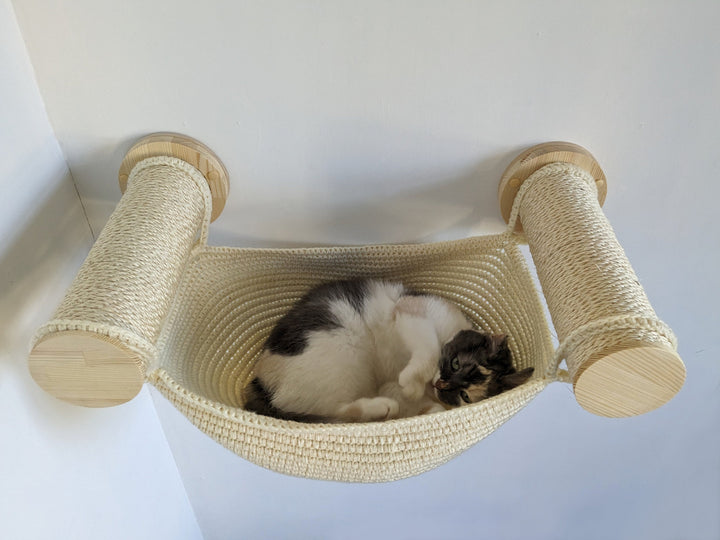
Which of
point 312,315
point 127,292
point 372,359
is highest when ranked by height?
point 127,292

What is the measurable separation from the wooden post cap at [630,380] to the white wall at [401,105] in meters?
0.48

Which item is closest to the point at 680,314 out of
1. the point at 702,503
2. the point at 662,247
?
the point at 662,247

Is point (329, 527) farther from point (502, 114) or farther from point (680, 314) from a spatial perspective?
point (502, 114)

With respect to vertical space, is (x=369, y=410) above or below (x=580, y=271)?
below

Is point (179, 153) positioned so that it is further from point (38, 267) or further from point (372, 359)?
point (372, 359)

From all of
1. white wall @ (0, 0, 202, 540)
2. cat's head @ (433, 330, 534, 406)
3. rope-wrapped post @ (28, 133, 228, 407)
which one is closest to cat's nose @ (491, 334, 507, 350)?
cat's head @ (433, 330, 534, 406)

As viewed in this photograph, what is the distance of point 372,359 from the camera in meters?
1.14

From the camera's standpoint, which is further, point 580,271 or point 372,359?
point 372,359

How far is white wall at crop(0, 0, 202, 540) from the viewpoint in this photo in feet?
3.00

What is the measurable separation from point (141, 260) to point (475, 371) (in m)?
0.59

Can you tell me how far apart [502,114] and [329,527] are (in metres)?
1.30

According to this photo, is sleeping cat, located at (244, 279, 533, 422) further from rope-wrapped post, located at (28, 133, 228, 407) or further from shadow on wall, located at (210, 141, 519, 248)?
rope-wrapped post, located at (28, 133, 228, 407)

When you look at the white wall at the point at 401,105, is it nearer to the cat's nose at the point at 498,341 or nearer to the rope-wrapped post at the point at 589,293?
the rope-wrapped post at the point at 589,293

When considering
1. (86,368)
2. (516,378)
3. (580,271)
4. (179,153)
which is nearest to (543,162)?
(580,271)
